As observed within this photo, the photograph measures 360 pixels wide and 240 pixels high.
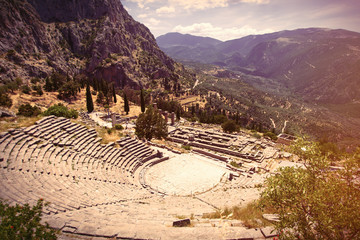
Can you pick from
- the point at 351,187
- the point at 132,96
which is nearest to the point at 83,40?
the point at 132,96

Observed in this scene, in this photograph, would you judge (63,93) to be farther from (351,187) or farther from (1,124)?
(351,187)

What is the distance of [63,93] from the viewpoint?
6391cm

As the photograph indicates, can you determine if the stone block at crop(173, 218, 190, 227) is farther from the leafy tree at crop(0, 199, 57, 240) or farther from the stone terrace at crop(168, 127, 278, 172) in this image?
the stone terrace at crop(168, 127, 278, 172)

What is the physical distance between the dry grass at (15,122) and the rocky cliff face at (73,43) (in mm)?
65558

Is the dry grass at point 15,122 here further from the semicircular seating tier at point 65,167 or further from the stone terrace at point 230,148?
the stone terrace at point 230,148

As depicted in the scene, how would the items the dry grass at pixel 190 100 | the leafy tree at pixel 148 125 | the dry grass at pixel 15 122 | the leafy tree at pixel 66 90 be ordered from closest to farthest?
the dry grass at pixel 15 122 < the leafy tree at pixel 148 125 < the leafy tree at pixel 66 90 < the dry grass at pixel 190 100

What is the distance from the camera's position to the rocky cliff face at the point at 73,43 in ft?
272

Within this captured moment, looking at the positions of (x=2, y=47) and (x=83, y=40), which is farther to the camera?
(x=83, y=40)

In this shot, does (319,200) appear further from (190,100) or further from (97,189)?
(190,100)

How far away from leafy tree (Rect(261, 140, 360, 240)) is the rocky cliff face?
92.5 meters

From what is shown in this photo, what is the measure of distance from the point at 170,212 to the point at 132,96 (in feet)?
278

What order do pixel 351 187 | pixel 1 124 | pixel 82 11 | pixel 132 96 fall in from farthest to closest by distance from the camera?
1. pixel 82 11
2. pixel 132 96
3. pixel 1 124
4. pixel 351 187

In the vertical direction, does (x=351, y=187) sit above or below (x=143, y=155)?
above

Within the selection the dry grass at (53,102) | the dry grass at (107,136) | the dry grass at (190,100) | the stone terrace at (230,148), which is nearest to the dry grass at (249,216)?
the stone terrace at (230,148)
